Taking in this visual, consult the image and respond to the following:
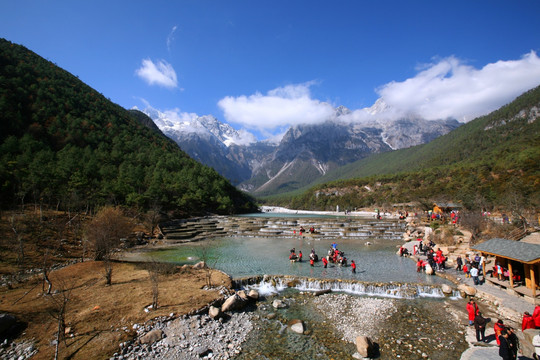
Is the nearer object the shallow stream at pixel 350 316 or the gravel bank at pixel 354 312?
the shallow stream at pixel 350 316

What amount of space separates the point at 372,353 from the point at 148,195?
2622 inches

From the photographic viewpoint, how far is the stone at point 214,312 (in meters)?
14.5

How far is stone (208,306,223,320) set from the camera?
47.6 feet

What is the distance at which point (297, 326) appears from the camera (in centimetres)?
1388

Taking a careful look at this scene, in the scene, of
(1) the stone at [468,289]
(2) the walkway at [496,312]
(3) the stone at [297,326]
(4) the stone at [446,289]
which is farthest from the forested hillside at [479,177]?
(3) the stone at [297,326]

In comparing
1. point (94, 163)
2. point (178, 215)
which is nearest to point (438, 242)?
point (178, 215)

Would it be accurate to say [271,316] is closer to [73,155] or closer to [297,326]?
[297,326]

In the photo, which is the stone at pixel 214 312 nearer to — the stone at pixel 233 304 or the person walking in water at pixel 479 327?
the stone at pixel 233 304

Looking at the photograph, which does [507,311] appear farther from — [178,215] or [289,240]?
[178,215]

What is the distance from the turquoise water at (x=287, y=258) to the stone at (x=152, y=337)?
10987 mm

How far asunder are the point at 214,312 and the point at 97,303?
24.2 ft

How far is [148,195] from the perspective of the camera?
65812mm

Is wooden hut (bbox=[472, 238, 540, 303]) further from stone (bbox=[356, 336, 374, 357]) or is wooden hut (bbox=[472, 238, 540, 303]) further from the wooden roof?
stone (bbox=[356, 336, 374, 357])

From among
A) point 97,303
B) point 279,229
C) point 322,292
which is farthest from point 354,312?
point 279,229
